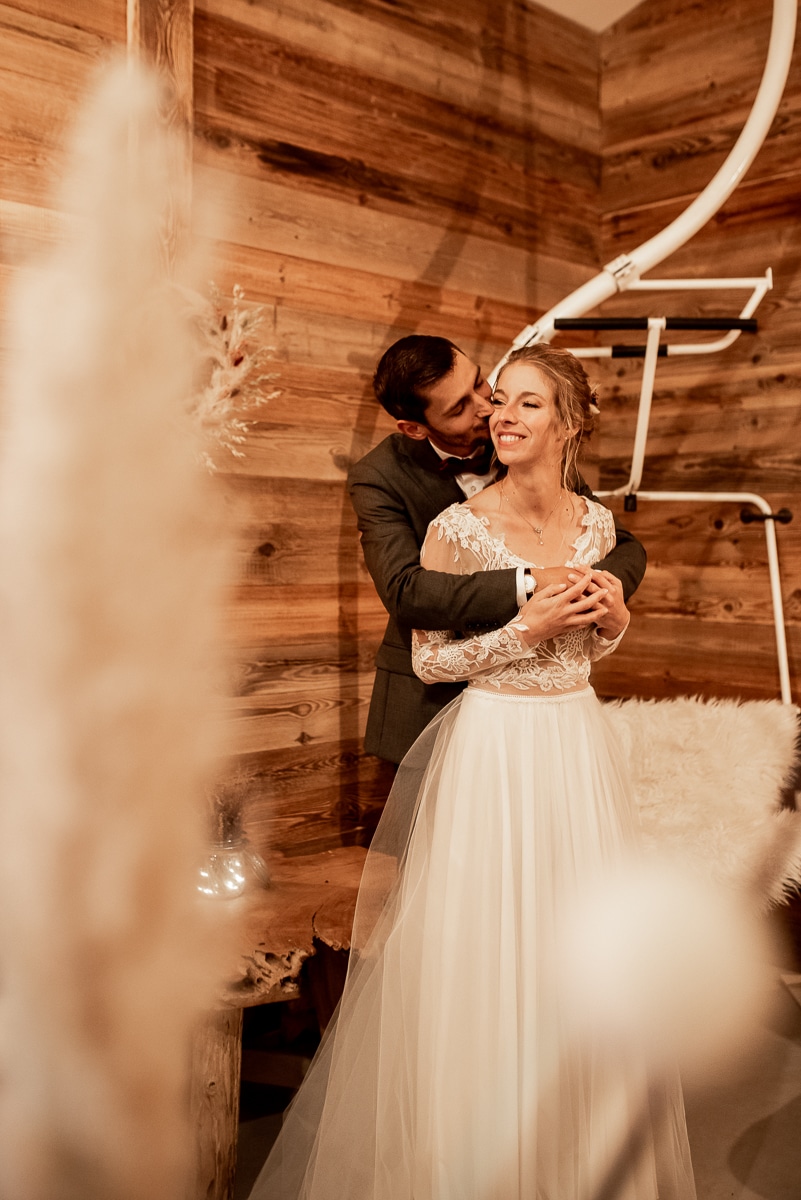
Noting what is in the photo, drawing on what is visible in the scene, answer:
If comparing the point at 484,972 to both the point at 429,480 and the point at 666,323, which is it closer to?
the point at 429,480

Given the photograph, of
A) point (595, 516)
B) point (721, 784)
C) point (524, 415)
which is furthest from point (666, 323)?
point (721, 784)

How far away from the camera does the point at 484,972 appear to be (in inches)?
63.7

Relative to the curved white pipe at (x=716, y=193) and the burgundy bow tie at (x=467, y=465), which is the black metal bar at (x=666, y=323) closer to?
the curved white pipe at (x=716, y=193)

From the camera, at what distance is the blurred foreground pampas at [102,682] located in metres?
0.13

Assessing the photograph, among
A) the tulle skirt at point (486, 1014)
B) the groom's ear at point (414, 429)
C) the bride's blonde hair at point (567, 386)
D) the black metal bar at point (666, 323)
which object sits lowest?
the tulle skirt at point (486, 1014)

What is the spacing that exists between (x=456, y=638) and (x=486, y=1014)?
64 cm

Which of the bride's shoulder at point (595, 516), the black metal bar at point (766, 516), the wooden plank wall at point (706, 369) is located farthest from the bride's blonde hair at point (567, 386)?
the wooden plank wall at point (706, 369)

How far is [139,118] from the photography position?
14cm

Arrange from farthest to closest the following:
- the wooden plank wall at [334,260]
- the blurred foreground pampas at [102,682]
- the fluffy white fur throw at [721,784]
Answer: the wooden plank wall at [334,260]
the fluffy white fur throw at [721,784]
the blurred foreground pampas at [102,682]

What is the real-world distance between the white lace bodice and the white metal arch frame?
2.37 ft

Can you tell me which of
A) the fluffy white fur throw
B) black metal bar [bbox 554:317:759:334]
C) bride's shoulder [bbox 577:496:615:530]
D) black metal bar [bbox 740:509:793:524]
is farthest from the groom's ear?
black metal bar [bbox 740:509:793:524]

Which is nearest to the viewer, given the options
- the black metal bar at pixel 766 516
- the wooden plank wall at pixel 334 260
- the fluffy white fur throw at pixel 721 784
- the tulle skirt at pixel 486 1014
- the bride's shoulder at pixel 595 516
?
the tulle skirt at pixel 486 1014

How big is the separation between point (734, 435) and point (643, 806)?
1.20 meters

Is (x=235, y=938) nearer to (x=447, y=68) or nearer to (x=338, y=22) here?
(x=338, y=22)
